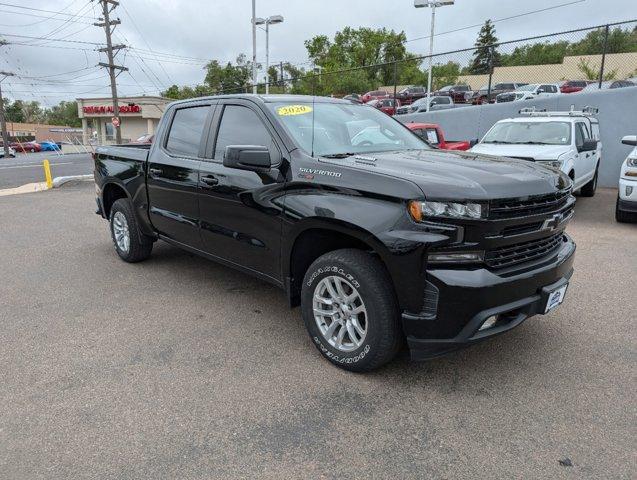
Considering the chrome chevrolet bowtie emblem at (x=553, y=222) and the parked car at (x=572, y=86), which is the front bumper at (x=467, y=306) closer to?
the chrome chevrolet bowtie emblem at (x=553, y=222)

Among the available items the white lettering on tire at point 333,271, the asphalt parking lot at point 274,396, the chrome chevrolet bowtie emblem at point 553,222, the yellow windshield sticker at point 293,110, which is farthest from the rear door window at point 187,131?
the chrome chevrolet bowtie emblem at point 553,222

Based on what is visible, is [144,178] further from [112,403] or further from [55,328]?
[112,403]

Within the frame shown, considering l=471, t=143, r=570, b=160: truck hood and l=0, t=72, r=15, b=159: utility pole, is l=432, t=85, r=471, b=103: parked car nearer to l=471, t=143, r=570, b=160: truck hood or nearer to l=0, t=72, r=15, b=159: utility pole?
l=471, t=143, r=570, b=160: truck hood

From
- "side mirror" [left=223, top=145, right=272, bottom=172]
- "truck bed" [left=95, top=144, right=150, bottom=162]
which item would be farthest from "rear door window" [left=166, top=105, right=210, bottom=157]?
"side mirror" [left=223, top=145, right=272, bottom=172]

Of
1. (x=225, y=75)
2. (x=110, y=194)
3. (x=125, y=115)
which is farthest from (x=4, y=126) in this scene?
(x=110, y=194)

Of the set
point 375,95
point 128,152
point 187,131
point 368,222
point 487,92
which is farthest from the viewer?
point 375,95

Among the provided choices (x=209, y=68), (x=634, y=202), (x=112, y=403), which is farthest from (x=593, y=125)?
(x=209, y=68)

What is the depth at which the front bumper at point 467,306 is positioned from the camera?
2.76 metres

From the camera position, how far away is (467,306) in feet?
9.05

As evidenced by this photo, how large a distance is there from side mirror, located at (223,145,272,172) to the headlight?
1.22m

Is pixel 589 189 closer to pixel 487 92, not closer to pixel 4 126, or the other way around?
pixel 487 92

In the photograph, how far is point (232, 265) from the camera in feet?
13.9

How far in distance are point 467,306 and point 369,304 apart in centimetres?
58

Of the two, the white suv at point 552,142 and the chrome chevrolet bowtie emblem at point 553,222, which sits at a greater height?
the white suv at point 552,142
